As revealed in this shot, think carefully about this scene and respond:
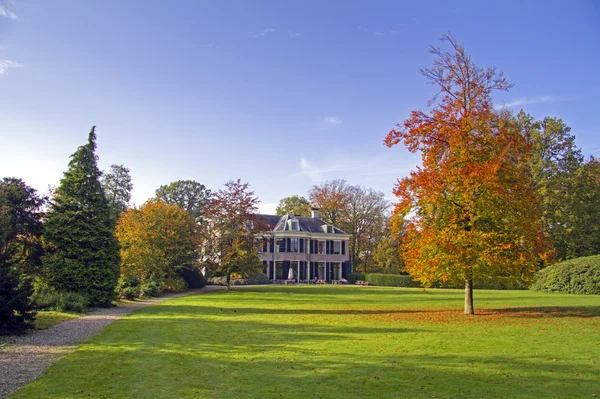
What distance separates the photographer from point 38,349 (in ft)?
32.2

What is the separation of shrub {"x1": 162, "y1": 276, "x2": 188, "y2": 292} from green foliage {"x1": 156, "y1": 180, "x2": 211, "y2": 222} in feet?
122

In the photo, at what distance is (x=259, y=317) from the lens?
53.9ft

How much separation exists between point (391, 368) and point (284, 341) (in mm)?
3534

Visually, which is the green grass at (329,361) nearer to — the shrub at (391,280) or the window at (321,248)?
the shrub at (391,280)

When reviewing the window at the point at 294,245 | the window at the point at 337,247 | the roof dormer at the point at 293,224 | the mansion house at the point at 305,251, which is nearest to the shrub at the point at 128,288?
the mansion house at the point at 305,251

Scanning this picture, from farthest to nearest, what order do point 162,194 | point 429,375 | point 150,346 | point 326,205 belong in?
point 162,194
point 326,205
point 150,346
point 429,375

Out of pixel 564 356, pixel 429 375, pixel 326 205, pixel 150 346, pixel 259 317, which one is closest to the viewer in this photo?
pixel 429 375

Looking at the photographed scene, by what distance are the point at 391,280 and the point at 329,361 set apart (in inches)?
1691

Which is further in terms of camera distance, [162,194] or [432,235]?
[162,194]

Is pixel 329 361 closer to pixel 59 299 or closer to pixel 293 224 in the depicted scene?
pixel 59 299

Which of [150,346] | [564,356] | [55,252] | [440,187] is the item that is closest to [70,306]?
[55,252]

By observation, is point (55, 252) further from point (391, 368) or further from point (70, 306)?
point (391, 368)

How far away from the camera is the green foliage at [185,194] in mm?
71562

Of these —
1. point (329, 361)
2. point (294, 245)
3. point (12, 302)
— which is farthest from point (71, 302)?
point (294, 245)
